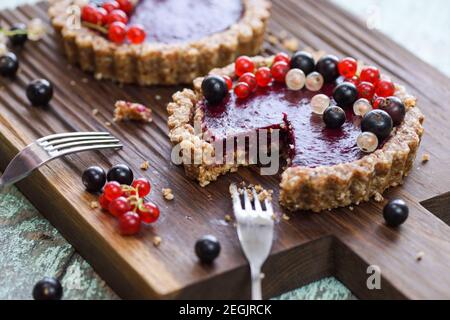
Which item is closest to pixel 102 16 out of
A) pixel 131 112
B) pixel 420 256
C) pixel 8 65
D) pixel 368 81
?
pixel 8 65

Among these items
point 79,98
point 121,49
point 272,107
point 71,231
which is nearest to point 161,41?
point 121,49

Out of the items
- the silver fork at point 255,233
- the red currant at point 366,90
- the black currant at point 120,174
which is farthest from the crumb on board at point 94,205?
the red currant at point 366,90

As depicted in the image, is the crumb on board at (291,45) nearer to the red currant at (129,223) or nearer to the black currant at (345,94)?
the black currant at (345,94)

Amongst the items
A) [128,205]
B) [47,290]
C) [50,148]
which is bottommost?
[47,290]

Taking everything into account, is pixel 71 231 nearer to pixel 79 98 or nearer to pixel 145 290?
pixel 145 290

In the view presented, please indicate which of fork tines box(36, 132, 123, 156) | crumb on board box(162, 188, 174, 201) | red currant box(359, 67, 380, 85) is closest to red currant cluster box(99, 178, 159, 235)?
crumb on board box(162, 188, 174, 201)

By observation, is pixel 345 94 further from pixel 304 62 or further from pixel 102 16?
pixel 102 16

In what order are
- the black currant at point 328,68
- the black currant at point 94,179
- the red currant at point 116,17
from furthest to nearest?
the red currant at point 116,17
the black currant at point 328,68
the black currant at point 94,179
